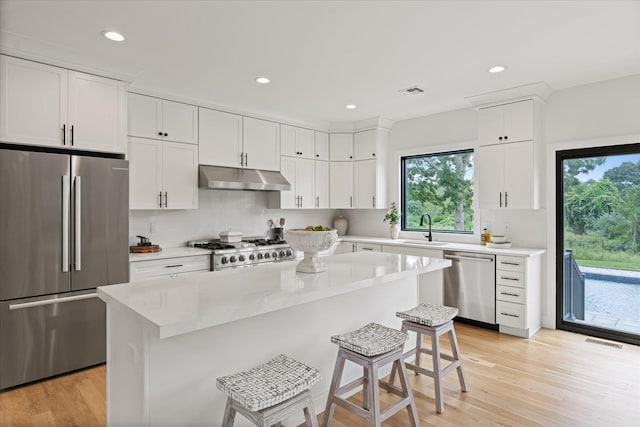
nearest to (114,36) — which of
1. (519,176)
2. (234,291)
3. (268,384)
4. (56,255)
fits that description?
(56,255)

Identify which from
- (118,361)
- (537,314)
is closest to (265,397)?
(118,361)

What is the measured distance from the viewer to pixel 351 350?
2.06 metres

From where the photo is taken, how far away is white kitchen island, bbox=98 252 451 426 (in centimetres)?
158

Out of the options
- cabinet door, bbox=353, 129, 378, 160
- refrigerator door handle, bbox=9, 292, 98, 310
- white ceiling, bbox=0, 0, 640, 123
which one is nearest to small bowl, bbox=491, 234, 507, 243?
white ceiling, bbox=0, 0, 640, 123

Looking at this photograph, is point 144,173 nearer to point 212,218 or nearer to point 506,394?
point 212,218

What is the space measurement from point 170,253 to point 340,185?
9.24ft

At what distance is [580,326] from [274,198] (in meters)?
3.92

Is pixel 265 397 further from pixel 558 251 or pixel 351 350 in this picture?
pixel 558 251

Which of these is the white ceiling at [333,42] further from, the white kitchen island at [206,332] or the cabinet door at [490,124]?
the white kitchen island at [206,332]

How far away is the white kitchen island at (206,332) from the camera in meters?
1.58

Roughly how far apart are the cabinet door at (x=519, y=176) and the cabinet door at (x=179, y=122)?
3578 mm

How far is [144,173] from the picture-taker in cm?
387

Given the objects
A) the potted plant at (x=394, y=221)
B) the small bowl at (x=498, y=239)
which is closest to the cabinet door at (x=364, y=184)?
the potted plant at (x=394, y=221)

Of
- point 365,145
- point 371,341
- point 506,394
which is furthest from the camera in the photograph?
point 365,145
